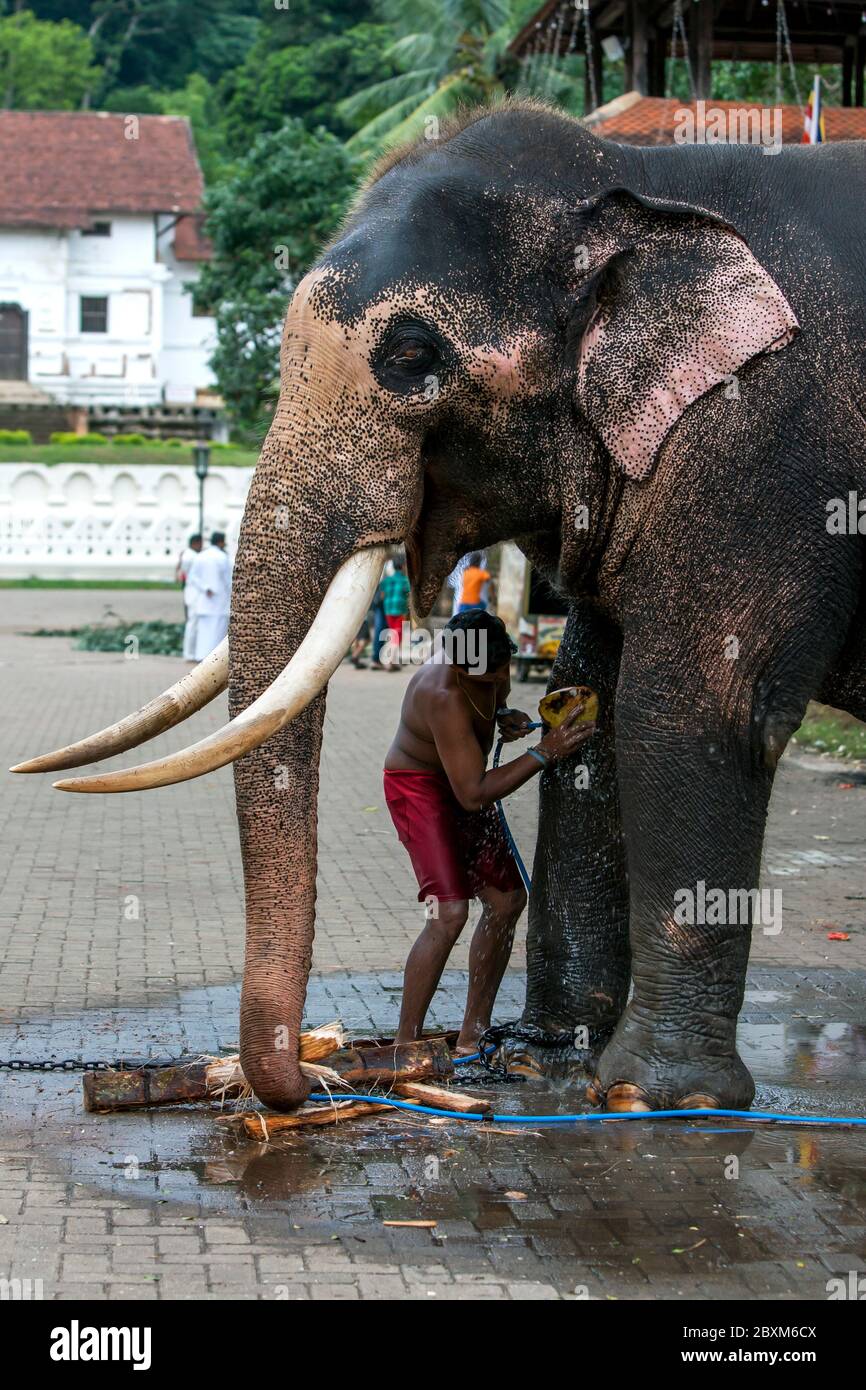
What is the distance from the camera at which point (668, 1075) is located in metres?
5.54

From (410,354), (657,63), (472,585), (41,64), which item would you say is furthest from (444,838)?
(41,64)

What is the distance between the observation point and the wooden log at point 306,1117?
17.4ft

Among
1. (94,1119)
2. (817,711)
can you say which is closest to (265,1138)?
(94,1119)

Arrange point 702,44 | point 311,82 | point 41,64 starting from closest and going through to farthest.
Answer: point 702,44 < point 311,82 < point 41,64

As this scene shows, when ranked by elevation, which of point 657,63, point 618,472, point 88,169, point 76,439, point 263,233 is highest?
point 88,169

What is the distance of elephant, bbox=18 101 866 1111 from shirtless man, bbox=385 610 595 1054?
466mm

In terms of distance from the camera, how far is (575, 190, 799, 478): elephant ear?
5.25 m

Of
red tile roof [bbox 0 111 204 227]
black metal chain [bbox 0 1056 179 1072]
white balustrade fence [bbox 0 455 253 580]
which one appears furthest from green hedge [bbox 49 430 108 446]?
black metal chain [bbox 0 1056 179 1072]

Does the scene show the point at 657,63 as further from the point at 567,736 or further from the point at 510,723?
the point at 567,736

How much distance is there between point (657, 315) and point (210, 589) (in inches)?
695

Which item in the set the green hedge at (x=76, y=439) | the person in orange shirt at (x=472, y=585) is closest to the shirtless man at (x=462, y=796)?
the person in orange shirt at (x=472, y=585)

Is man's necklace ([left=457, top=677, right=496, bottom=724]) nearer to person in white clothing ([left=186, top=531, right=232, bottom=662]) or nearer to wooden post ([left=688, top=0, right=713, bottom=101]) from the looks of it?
person in white clothing ([left=186, top=531, right=232, bottom=662])
